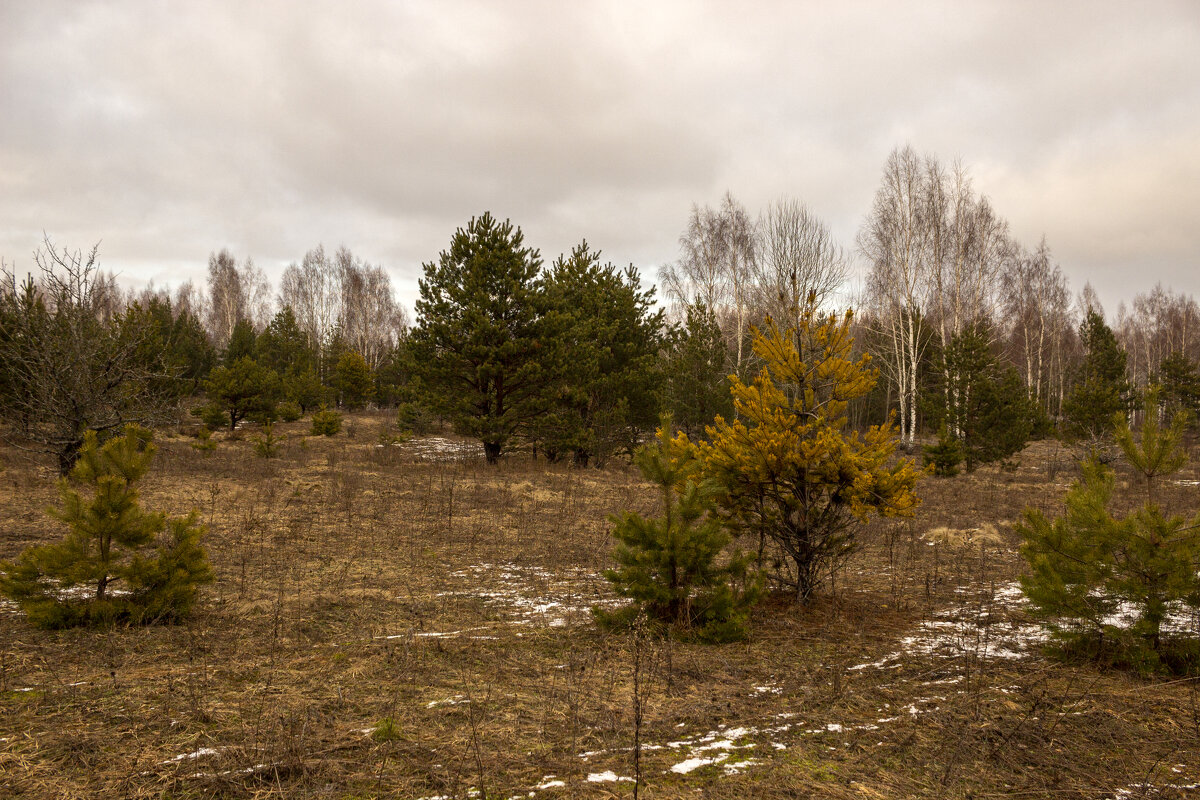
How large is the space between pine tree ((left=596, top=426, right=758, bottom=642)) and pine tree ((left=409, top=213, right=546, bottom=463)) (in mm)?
11794

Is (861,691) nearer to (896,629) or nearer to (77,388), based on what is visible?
(896,629)

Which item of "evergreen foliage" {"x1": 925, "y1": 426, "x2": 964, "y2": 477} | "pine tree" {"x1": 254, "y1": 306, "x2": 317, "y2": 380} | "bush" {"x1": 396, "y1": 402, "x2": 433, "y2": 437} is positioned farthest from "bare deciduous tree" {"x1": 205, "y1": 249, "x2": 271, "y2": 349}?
"evergreen foliage" {"x1": 925, "y1": 426, "x2": 964, "y2": 477}

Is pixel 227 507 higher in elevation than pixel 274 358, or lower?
lower

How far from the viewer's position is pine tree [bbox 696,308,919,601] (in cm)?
597

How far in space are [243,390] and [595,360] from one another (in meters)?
15.7

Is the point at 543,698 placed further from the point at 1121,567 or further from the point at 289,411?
the point at 289,411

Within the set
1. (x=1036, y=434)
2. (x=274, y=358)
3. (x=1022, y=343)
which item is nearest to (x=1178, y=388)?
(x=1036, y=434)

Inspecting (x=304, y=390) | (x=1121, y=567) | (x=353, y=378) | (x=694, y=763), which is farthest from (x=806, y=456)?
(x=353, y=378)

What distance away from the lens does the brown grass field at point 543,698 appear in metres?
2.99

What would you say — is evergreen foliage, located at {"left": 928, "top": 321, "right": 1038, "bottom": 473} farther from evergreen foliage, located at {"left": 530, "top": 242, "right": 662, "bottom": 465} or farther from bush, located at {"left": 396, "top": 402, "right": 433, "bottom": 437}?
bush, located at {"left": 396, "top": 402, "right": 433, "bottom": 437}

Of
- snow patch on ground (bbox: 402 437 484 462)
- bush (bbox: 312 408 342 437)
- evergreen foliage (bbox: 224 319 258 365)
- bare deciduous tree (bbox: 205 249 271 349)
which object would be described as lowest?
snow patch on ground (bbox: 402 437 484 462)

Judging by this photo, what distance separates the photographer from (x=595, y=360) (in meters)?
17.8

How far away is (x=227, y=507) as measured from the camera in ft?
34.9

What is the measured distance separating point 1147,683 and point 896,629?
1829 millimetres
